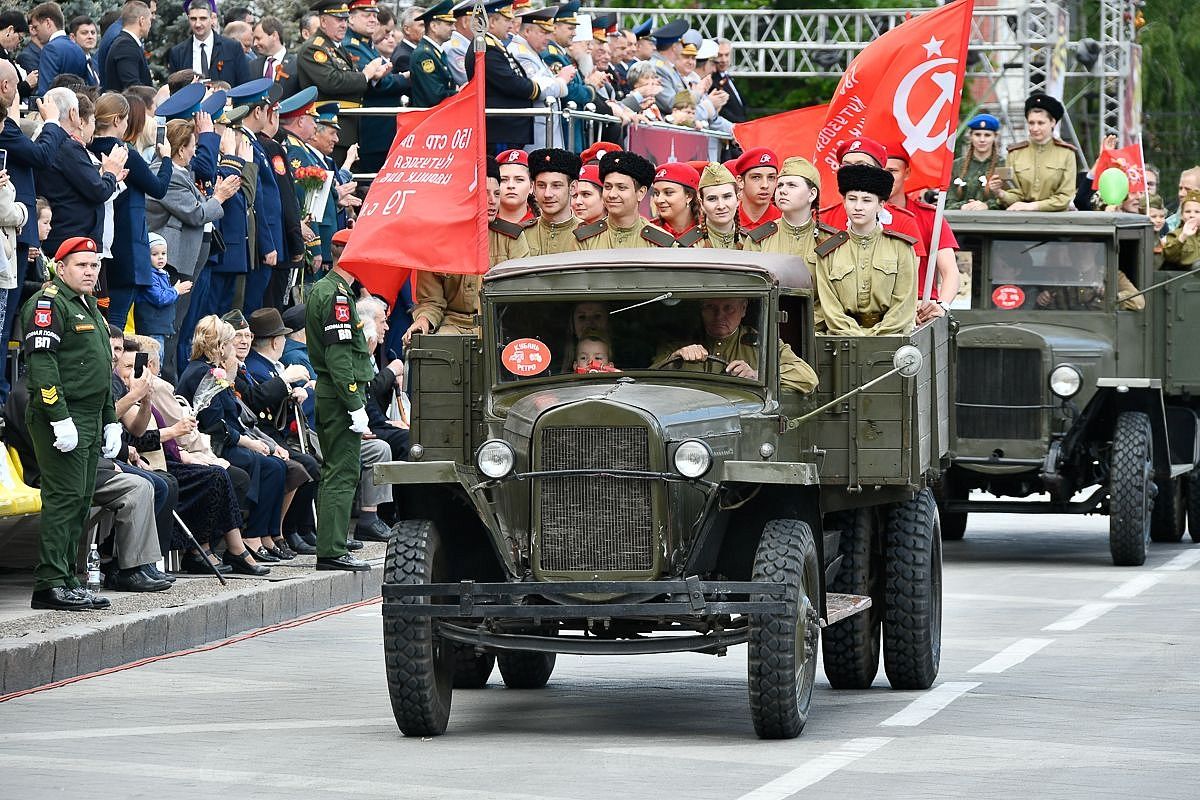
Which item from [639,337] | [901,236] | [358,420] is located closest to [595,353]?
[639,337]

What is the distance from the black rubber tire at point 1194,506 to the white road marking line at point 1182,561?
80 centimetres

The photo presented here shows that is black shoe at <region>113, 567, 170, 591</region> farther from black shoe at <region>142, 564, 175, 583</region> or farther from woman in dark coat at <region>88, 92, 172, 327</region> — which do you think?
woman in dark coat at <region>88, 92, 172, 327</region>

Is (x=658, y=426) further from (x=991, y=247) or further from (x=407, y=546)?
(x=991, y=247)

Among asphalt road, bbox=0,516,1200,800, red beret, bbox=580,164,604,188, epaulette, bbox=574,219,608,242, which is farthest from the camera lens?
red beret, bbox=580,164,604,188

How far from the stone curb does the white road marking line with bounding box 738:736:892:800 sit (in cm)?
423

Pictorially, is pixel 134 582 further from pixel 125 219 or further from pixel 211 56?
pixel 211 56

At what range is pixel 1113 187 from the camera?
23828mm

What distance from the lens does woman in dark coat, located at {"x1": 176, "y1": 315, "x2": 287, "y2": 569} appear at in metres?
16.4

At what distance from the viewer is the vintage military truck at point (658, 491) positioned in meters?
10.4

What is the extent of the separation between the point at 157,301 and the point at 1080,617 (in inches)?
263

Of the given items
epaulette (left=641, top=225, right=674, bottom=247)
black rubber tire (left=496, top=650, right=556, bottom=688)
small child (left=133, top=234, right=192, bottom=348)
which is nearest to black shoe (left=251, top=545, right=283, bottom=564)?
small child (left=133, top=234, right=192, bottom=348)

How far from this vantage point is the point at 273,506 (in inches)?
666

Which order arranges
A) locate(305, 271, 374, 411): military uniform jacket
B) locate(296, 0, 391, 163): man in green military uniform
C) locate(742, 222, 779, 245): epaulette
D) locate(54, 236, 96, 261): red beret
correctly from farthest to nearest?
locate(296, 0, 391, 163): man in green military uniform → locate(305, 271, 374, 411): military uniform jacket → locate(54, 236, 96, 261): red beret → locate(742, 222, 779, 245): epaulette

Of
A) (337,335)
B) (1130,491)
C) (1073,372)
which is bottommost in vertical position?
(1130,491)
